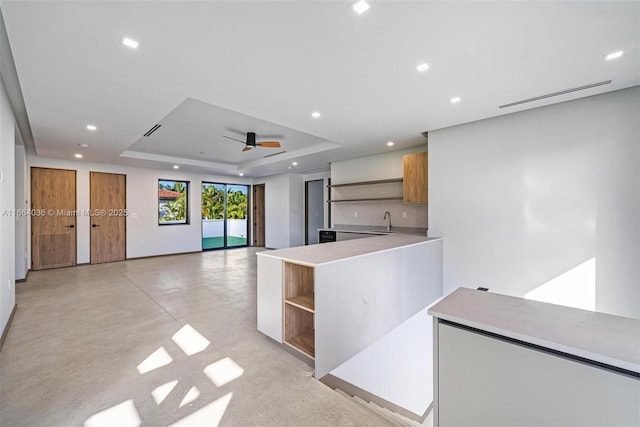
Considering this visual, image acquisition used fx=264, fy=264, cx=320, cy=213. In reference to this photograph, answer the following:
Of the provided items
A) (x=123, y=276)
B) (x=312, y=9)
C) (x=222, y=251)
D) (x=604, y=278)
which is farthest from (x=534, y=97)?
(x=222, y=251)

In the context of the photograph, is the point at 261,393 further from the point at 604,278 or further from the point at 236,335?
the point at 604,278

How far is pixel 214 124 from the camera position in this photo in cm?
422

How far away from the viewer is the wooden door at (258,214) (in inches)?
383

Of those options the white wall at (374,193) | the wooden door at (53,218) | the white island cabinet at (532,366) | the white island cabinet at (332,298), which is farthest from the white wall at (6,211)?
the white wall at (374,193)

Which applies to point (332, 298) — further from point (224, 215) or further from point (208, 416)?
point (224, 215)

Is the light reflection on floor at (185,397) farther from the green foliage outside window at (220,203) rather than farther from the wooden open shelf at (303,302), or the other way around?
the green foliage outside window at (220,203)

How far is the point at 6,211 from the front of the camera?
285 cm

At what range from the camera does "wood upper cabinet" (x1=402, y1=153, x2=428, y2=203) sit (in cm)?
451

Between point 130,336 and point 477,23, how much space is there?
4069 millimetres

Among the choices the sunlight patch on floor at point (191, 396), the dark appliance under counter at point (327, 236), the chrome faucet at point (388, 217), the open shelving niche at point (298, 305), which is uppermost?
the chrome faucet at point (388, 217)

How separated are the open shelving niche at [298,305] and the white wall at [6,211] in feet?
9.29

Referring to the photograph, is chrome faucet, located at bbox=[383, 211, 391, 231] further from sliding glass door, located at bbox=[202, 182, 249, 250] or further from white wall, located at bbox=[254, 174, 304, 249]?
sliding glass door, located at bbox=[202, 182, 249, 250]

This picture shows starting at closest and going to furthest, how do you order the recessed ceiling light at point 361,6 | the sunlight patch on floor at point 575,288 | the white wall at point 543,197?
the recessed ceiling light at point 361,6
the white wall at point 543,197
the sunlight patch on floor at point 575,288

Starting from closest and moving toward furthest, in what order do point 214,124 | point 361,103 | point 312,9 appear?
point 312,9, point 361,103, point 214,124
